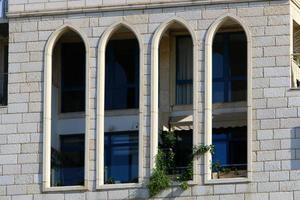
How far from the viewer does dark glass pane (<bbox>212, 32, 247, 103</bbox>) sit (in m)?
51.1

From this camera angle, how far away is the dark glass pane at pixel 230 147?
50.4 m

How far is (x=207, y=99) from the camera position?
1973 inches

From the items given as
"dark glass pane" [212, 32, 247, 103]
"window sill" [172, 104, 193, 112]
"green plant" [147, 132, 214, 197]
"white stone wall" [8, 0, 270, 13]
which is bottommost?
"green plant" [147, 132, 214, 197]

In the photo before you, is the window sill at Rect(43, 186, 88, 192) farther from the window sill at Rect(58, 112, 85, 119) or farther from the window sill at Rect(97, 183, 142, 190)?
the window sill at Rect(58, 112, 85, 119)

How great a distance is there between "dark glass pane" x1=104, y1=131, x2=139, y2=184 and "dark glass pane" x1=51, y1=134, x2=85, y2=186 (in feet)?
2.54

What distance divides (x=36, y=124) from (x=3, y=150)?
3.98 ft

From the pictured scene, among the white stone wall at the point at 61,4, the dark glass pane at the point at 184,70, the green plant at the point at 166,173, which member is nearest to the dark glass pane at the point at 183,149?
the green plant at the point at 166,173

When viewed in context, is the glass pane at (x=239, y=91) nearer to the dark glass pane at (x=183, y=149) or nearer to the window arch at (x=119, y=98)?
the dark glass pane at (x=183, y=149)

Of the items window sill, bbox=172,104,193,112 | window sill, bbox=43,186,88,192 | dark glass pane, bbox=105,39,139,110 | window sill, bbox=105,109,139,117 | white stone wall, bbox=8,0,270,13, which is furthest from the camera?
dark glass pane, bbox=105,39,139,110

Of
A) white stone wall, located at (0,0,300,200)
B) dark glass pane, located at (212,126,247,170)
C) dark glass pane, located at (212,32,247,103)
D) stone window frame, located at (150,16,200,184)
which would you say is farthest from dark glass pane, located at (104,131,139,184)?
dark glass pane, located at (212,32,247,103)

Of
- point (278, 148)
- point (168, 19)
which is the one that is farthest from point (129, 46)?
point (278, 148)

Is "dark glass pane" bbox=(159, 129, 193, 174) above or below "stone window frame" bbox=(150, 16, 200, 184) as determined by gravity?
below

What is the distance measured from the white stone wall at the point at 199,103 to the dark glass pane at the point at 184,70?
1.29 m

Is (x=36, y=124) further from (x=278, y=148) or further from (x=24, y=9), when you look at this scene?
(x=278, y=148)
